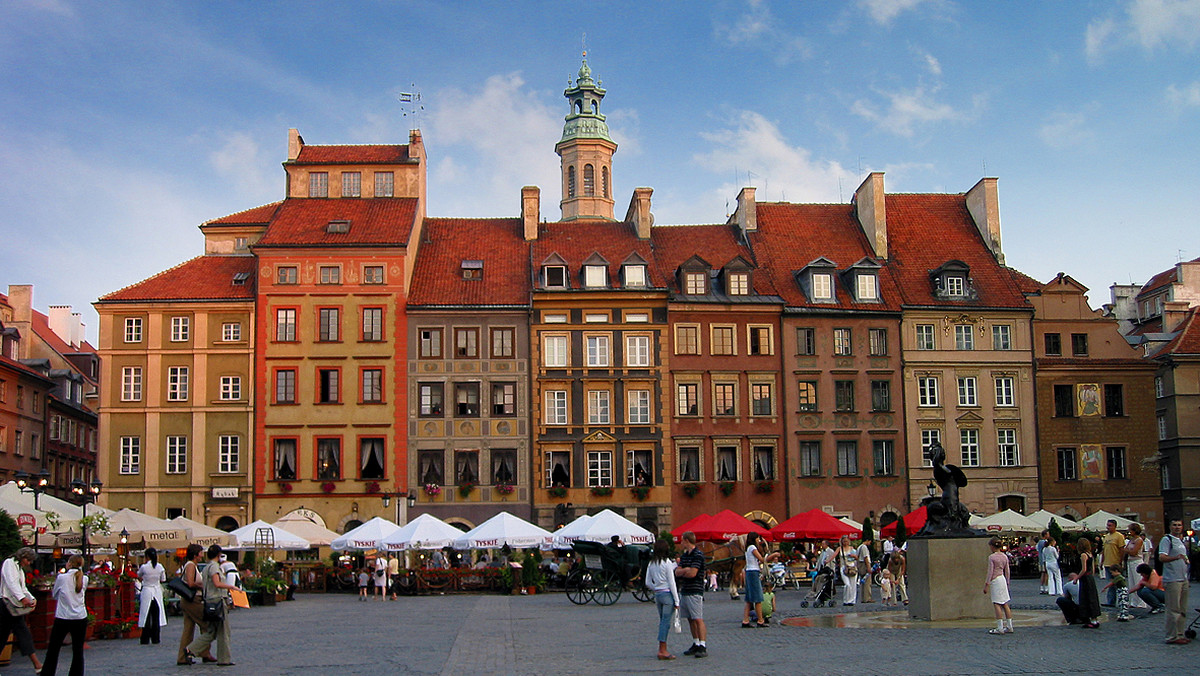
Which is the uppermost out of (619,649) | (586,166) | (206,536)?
(586,166)

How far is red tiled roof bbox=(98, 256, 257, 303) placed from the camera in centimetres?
5164

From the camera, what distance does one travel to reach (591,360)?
170ft

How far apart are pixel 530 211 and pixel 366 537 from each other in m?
20.0

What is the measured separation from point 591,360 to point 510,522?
1269cm

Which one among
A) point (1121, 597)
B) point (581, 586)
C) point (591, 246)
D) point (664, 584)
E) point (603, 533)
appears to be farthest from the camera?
point (591, 246)

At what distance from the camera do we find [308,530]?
143ft

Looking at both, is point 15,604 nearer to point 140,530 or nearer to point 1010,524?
point 140,530

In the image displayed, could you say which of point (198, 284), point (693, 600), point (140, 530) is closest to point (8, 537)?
point (140, 530)

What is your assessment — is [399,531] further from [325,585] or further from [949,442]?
[949,442]

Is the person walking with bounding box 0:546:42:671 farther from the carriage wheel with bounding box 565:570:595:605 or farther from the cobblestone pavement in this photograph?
the carriage wheel with bounding box 565:570:595:605

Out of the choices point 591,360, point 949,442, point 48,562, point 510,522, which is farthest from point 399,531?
point 949,442

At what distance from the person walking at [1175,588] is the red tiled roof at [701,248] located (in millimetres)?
34694

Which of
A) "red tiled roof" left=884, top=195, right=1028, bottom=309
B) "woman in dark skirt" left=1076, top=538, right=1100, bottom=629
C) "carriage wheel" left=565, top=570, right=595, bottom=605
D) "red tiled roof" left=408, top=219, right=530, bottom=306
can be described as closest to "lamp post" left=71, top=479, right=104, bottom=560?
"carriage wheel" left=565, top=570, right=595, bottom=605

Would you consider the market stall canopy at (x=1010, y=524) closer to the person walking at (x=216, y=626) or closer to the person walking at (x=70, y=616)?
the person walking at (x=216, y=626)
